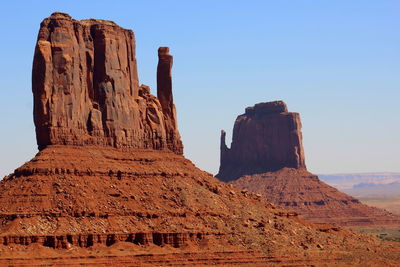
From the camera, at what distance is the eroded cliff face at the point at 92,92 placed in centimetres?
11919

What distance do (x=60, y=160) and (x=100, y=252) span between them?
12.5 meters

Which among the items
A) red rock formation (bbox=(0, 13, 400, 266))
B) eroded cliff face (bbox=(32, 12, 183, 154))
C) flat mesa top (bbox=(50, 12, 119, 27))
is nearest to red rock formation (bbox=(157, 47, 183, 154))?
eroded cliff face (bbox=(32, 12, 183, 154))

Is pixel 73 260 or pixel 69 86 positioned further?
pixel 69 86

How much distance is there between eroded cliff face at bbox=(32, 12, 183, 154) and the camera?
119m

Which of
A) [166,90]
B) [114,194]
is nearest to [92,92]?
[114,194]

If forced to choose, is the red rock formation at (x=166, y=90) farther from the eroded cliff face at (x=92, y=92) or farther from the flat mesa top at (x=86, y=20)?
the flat mesa top at (x=86, y=20)

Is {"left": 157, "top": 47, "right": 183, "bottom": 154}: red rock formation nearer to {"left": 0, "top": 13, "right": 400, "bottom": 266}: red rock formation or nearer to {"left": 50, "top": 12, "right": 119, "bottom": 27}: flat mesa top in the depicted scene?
{"left": 0, "top": 13, "right": 400, "bottom": 266}: red rock formation

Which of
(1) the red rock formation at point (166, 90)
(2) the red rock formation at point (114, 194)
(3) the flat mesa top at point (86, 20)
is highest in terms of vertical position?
(3) the flat mesa top at point (86, 20)

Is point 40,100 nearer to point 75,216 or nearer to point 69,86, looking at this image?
point 69,86

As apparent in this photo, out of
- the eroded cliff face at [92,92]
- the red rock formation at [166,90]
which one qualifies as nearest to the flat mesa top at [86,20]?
the eroded cliff face at [92,92]

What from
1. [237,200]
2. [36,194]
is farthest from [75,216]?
[237,200]

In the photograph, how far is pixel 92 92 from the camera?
125 meters

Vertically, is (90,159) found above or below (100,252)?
above

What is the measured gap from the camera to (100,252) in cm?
10869
